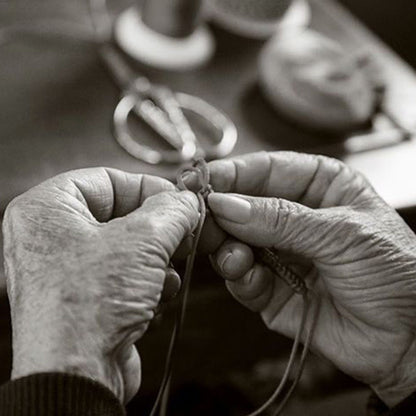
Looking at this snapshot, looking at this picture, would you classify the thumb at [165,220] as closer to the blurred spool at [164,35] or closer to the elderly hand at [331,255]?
the elderly hand at [331,255]

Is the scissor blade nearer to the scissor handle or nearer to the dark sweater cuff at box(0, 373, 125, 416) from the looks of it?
the scissor handle

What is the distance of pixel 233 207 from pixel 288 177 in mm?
120

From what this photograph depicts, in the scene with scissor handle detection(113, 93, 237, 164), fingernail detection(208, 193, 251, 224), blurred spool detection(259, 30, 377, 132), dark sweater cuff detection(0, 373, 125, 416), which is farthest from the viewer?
blurred spool detection(259, 30, 377, 132)

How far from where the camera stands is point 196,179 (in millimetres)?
701

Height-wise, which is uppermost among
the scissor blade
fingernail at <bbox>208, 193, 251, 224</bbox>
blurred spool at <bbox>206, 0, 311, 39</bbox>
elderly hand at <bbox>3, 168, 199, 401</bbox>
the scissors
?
fingernail at <bbox>208, 193, 251, 224</bbox>

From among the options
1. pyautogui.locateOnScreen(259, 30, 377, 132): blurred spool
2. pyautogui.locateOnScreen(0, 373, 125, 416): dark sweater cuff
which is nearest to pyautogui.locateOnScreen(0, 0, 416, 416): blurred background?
pyautogui.locateOnScreen(259, 30, 377, 132): blurred spool

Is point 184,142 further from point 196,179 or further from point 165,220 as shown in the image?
point 165,220

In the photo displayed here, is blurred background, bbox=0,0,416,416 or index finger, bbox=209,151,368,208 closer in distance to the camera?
index finger, bbox=209,151,368,208

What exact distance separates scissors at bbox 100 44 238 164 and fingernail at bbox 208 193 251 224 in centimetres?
22

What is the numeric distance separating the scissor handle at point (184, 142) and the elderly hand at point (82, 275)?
9.2 inches

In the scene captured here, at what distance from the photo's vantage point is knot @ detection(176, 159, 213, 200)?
69 centimetres

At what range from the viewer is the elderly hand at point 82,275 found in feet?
1.80

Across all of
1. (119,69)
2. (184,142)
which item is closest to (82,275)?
(184,142)

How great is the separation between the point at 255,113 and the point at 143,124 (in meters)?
0.18
